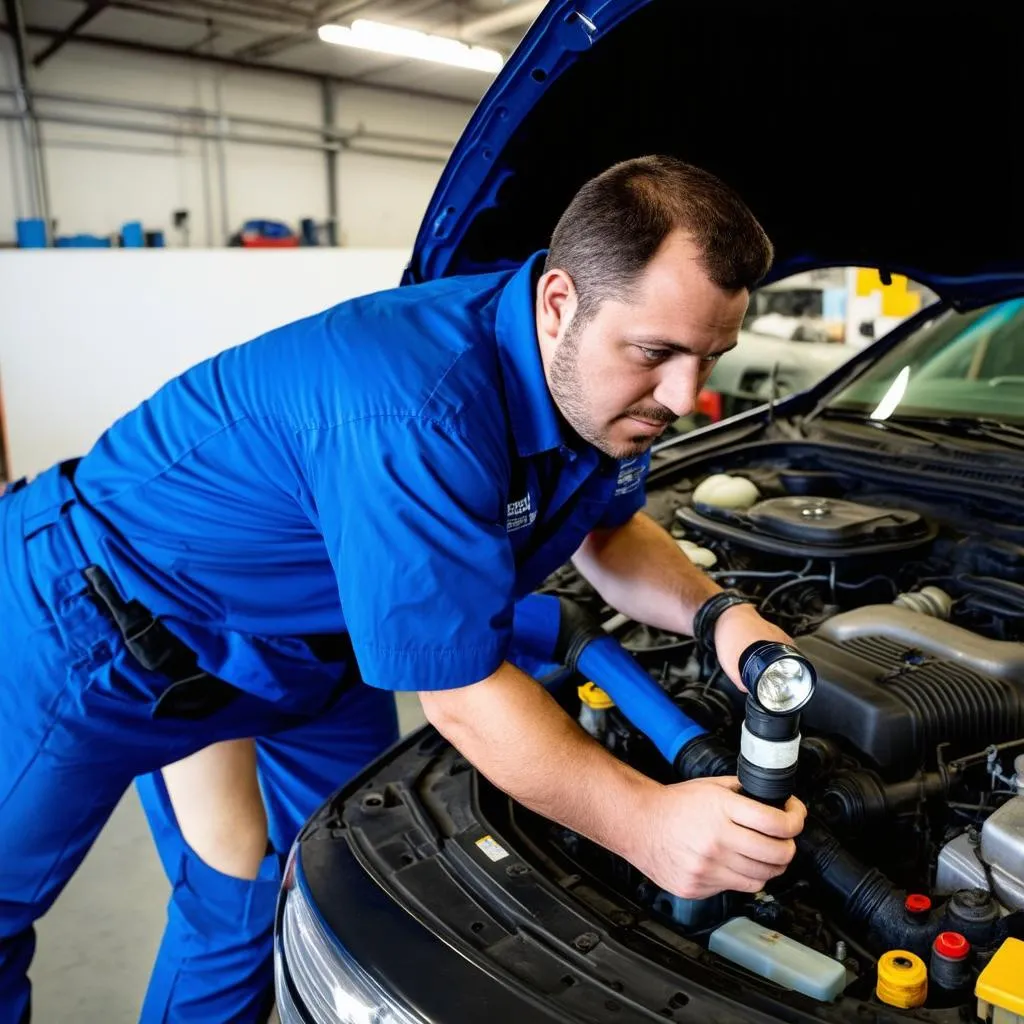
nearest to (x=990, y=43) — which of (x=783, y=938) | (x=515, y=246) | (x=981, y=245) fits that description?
(x=981, y=245)

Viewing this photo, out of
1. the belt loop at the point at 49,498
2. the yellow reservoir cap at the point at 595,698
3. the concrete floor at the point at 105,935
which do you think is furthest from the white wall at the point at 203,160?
the yellow reservoir cap at the point at 595,698

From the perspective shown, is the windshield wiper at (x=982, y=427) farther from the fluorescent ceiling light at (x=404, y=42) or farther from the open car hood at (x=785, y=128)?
the fluorescent ceiling light at (x=404, y=42)

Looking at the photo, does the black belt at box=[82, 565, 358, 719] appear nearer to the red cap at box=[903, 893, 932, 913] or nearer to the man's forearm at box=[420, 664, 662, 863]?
the man's forearm at box=[420, 664, 662, 863]

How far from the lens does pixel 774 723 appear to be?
35.6 inches

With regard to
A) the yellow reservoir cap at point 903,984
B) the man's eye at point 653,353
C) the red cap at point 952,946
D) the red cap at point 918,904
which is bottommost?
the yellow reservoir cap at point 903,984

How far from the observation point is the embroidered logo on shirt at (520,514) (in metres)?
1.19

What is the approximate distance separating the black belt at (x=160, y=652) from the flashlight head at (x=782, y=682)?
31.4 inches

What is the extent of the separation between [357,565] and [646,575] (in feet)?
2.03

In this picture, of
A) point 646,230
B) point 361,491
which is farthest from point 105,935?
point 646,230

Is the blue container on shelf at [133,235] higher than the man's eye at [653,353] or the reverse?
higher

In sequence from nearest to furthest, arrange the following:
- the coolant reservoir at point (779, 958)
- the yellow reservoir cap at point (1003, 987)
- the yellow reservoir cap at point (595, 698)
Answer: the yellow reservoir cap at point (1003, 987), the coolant reservoir at point (779, 958), the yellow reservoir cap at point (595, 698)

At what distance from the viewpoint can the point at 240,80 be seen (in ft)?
26.8

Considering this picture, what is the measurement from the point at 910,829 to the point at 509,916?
0.52 meters

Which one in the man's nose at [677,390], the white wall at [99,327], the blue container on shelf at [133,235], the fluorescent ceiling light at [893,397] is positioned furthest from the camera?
the blue container on shelf at [133,235]
